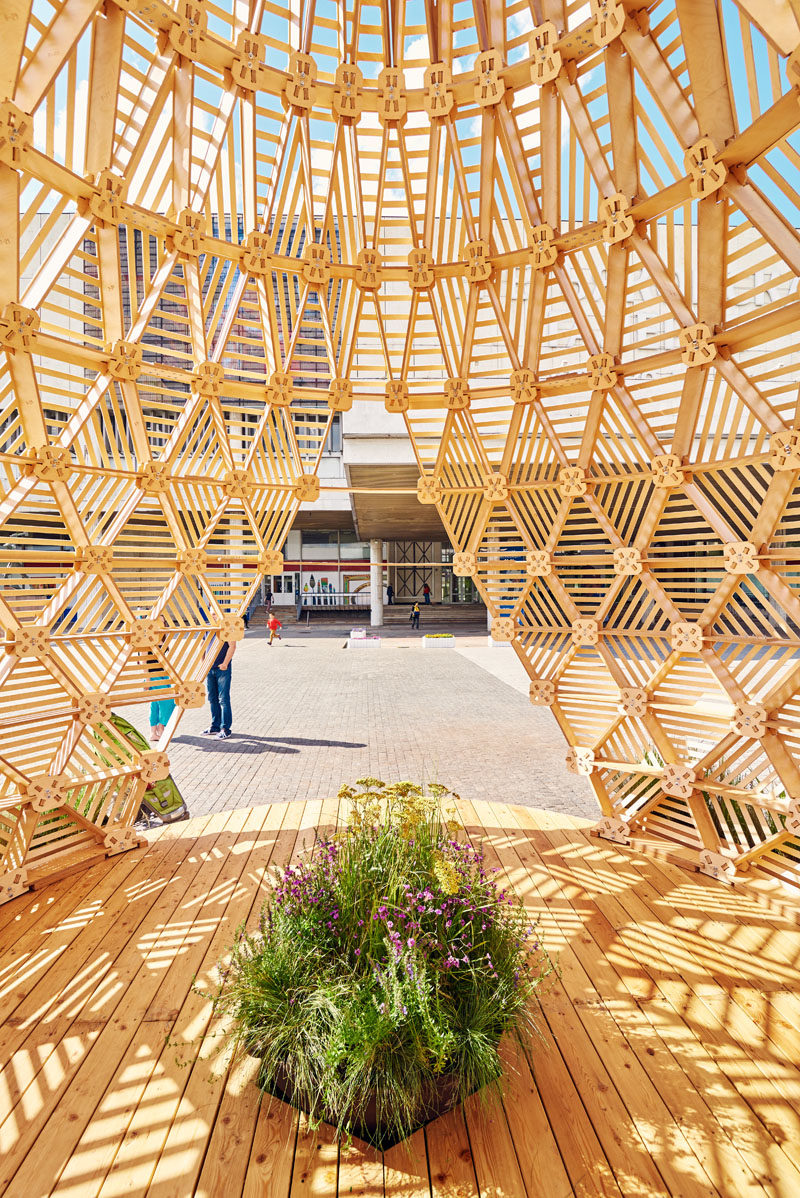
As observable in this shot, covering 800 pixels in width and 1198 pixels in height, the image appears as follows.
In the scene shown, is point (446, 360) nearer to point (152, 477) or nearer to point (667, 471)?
point (667, 471)

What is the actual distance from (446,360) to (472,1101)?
5.43 metres

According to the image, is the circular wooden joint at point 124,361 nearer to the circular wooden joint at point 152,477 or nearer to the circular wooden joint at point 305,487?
the circular wooden joint at point 152,477

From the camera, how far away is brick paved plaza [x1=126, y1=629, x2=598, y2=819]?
820 centimetres

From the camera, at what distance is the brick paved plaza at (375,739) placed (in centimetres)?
820

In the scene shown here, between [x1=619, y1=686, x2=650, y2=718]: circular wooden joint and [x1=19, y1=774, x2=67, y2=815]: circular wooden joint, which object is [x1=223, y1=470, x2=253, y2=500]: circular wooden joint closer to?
[x1=19, y1=774, x2=67, y2=815]: circular wooden joint

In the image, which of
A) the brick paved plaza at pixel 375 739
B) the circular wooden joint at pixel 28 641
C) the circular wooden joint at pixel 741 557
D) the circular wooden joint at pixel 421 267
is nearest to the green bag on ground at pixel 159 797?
the brick paved plaza at pixel 375 739

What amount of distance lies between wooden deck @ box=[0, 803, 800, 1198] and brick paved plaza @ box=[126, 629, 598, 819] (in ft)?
9.21

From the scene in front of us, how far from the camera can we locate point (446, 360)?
20.3 feet

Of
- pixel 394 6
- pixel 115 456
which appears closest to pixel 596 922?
pixel 115 456

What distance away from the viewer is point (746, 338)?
14.5ft

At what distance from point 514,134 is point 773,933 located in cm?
608

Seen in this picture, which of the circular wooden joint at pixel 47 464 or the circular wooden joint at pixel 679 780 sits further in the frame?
the circular wooden joint at pixel 679 780

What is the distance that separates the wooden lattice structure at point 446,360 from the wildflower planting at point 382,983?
2.47 m

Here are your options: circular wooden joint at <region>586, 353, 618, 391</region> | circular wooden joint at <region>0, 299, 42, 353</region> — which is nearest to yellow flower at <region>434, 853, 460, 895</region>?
circular wooden joint at <region>586, 353, 618, 391</region>
